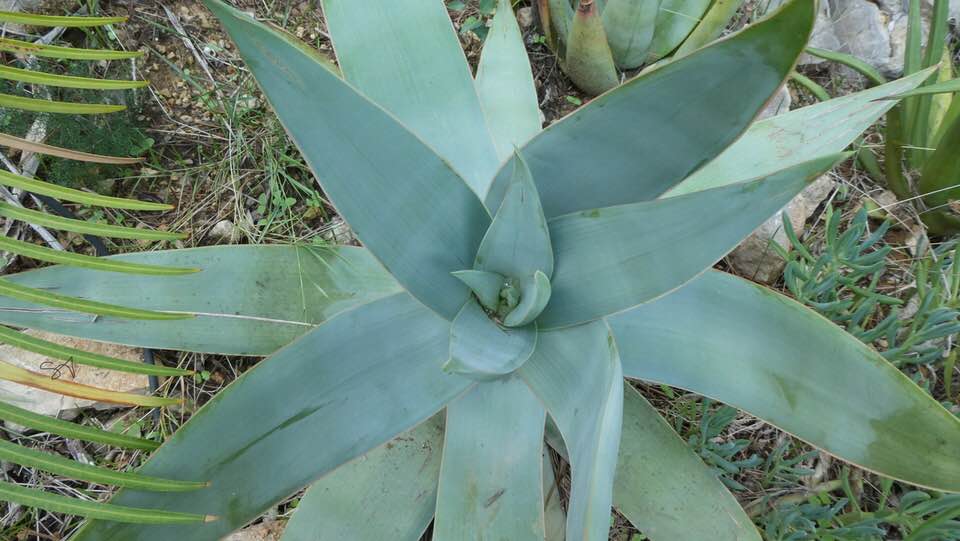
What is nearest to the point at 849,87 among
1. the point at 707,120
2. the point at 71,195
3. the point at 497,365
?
the point at 707,120

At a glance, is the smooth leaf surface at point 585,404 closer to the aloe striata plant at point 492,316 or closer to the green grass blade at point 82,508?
the aloe striata plant at point 492,316

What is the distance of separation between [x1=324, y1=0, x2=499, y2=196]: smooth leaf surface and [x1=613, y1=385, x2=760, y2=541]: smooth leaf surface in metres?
0.52

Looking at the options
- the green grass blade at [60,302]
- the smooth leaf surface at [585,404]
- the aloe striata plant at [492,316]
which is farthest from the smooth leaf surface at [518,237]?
the green grass blade at [60,302]

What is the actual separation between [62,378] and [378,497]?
78 cm

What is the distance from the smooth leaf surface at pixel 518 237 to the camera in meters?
0.77

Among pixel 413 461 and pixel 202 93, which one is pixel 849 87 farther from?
pixel 202 93

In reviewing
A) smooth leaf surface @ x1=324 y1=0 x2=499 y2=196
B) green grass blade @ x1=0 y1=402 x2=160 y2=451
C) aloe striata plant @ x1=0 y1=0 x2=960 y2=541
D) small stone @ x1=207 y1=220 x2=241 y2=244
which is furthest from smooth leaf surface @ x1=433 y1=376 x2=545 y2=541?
small stone @ x1=207 y1=220 x2=241 y2=244

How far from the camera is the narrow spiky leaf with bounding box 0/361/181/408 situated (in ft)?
2.80

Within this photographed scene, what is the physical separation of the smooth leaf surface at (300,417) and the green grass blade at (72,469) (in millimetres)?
72

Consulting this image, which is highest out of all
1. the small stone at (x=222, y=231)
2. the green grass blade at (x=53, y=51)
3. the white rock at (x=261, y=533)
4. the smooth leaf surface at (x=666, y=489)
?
the green grass blade at (x=53, y=51)

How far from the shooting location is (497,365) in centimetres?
85

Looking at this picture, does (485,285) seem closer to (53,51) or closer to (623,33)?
(53,51)

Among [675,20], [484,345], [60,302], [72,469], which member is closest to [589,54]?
[675,20]

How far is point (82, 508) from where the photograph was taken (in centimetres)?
70
